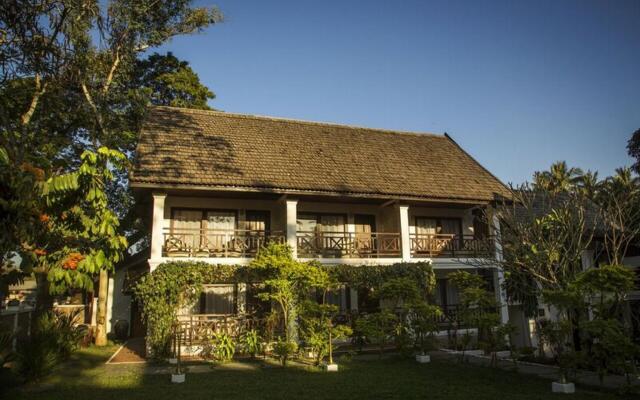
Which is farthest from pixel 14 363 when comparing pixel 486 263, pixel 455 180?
pixel 455 180

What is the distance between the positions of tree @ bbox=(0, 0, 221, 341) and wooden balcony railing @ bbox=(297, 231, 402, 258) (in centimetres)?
721

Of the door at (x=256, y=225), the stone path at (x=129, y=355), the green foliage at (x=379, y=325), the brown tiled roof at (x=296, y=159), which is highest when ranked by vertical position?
the brown tiled roof at (x=296, y=159)

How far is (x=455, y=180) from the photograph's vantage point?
18.8 metres

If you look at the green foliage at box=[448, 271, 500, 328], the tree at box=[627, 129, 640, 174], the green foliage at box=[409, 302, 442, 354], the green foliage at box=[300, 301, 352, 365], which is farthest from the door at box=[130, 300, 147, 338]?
the tree at box=[627, 129, 640, 174]

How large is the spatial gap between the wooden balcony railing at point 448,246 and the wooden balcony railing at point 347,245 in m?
0.92

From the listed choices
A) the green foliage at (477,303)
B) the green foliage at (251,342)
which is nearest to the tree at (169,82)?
the green foliage at (251,342)

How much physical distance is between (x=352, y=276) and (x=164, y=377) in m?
6.37

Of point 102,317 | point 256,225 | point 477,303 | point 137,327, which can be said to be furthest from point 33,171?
point 137,327

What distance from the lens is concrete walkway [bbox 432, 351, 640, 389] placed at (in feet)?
29.8

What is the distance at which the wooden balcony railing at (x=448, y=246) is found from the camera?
17547 millimetres

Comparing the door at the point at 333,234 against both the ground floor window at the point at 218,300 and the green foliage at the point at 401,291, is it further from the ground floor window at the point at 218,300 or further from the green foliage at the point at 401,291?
the ground floor window at the point at 218,300

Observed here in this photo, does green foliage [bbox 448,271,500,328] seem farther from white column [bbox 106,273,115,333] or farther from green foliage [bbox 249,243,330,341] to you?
white column [bbox 106,273,115,333]

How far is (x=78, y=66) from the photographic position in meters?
16.5

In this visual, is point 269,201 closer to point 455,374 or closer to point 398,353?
point 398,353
